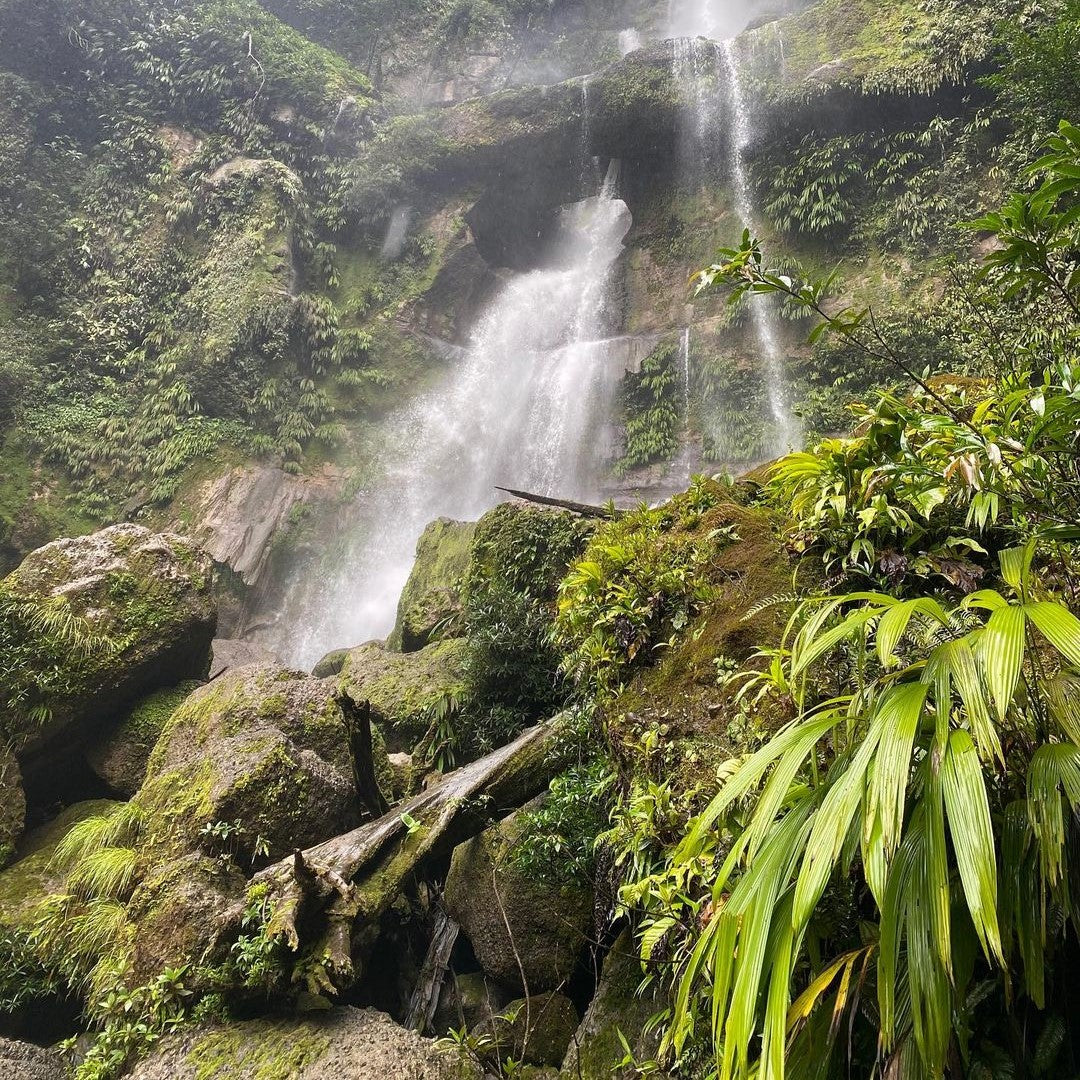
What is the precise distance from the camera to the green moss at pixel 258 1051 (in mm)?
2912

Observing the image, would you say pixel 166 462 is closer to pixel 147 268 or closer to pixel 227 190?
pixel 147 268

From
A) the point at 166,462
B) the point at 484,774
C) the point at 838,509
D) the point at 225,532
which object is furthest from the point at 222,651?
the point at 838,509

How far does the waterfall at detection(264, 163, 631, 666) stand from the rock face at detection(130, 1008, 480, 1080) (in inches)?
390

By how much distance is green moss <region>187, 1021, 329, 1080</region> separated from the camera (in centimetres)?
291

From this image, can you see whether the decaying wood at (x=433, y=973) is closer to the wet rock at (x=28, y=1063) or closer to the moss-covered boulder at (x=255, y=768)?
the moss-covered boulder at (x=255, y=768)

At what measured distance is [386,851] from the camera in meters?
3.80

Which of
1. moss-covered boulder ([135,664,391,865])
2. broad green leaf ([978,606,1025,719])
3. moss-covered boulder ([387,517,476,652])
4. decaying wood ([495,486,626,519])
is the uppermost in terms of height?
decaying wood ([495,486,626,519])

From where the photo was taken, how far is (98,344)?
14.6m

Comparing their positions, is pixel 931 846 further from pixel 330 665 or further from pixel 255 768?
pixel 330 665

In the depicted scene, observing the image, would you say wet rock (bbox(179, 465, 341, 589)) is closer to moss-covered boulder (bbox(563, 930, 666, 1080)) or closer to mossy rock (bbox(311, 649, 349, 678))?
mossy rock (bbox(311, 649, 349, 678))

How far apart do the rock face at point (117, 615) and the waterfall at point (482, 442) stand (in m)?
5.91

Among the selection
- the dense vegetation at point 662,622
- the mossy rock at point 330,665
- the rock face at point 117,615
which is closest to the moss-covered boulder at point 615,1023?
the dense vegetation at point 662,622

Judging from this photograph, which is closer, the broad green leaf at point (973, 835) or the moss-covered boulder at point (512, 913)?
the broad green leaf at point (973, 835)

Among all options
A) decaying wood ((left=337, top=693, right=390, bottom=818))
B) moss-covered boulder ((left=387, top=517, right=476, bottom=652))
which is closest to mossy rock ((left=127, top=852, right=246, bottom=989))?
decaying wood ((left=337, top=693, right=390, bottom=818))
